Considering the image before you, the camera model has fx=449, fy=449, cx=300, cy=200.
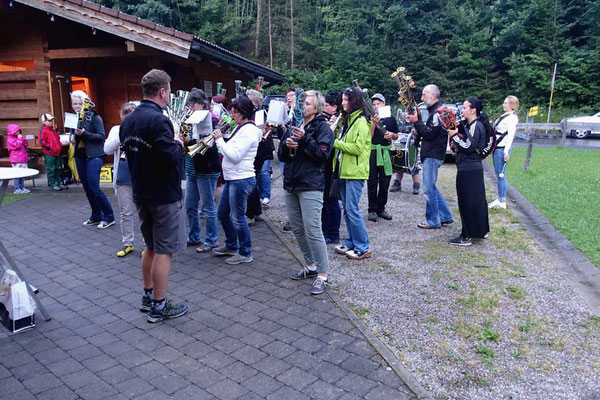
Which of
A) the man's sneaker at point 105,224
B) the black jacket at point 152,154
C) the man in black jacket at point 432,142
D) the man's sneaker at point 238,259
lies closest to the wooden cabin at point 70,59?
the man's sneaker at point 105,224

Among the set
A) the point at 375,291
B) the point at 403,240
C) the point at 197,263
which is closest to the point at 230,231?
the point at 197,263

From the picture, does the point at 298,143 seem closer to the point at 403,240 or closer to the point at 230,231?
the point at 230,231

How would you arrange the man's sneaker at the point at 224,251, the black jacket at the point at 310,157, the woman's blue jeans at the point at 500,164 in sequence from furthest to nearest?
the woman's blue jeans at the point at 500,164 → the man's sneaker at the point at 224,251 → the black jacket at the point at 310,157

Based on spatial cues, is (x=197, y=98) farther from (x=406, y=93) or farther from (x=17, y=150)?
(x=17, y=150)

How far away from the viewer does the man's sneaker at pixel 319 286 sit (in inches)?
180

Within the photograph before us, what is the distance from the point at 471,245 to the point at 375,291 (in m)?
2.24

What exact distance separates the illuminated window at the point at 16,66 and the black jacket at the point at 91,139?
5.81 meters

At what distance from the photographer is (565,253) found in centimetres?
603

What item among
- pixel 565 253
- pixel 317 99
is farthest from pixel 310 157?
pixel 565 253

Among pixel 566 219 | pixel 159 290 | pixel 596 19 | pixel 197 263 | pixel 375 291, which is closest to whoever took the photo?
pixel 159 290

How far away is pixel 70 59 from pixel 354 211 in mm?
9426

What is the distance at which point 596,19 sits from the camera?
33375 mm

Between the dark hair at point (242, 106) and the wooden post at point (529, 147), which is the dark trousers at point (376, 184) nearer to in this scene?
the dark hair at point (242, 106)

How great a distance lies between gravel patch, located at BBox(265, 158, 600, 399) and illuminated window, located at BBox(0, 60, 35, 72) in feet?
28.0
